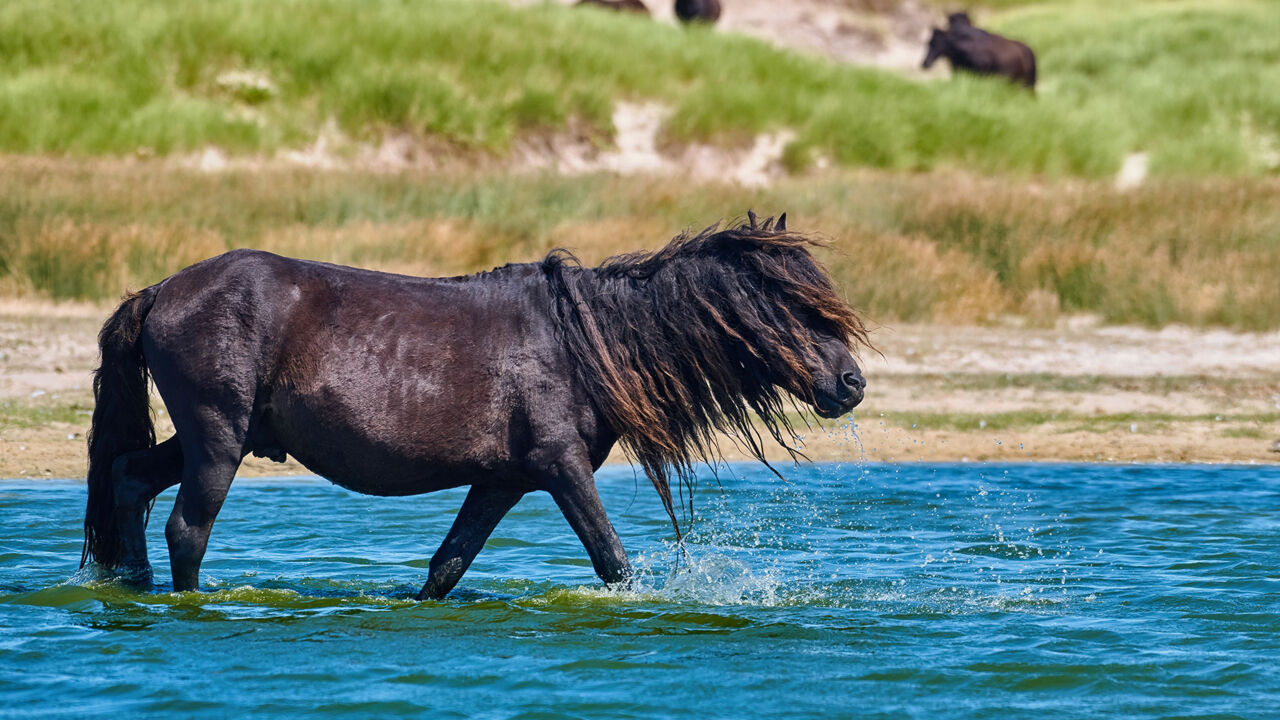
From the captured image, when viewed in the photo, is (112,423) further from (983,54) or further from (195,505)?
(983,54)

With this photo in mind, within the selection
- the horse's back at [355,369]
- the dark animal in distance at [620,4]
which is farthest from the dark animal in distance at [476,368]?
the dark animal in distance at [620,4]

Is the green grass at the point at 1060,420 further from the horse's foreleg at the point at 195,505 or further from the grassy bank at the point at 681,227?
the horse's foreleg at the point at 195,505

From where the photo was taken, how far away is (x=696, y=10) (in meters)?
32.5

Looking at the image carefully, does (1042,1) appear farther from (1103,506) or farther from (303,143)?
(1103,506)

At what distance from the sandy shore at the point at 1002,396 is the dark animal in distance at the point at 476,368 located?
3.23 metres

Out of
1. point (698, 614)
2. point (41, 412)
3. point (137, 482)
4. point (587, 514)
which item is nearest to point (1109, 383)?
point (698, 614)

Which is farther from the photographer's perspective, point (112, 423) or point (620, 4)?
point (620, 4)

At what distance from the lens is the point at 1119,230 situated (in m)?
15.1

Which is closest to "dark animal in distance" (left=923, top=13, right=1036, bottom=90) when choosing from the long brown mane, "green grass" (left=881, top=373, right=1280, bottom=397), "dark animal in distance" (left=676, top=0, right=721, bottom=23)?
"dark animal in distance" (left=676, top=0, right=721, bottom=23)

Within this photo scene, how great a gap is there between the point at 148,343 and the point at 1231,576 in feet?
15.2

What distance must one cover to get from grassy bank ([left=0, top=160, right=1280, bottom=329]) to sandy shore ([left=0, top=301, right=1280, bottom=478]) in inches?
23.5

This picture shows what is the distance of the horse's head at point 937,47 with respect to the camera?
3102 cm

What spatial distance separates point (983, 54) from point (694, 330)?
2660cm

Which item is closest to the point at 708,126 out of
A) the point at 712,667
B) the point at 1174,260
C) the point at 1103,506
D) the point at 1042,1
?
the point at 1174,260
